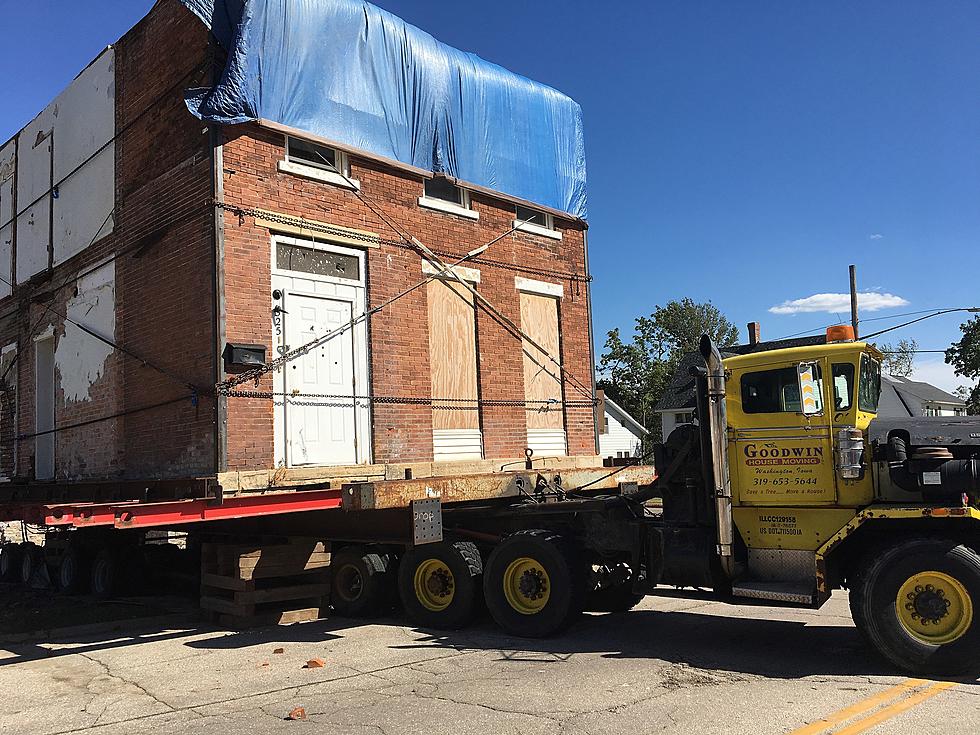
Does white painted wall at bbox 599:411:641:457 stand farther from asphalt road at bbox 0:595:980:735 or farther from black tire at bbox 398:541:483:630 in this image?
asphalt road at bbox 0:595:980:735

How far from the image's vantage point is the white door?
10.8 meters

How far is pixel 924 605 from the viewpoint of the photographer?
6840 millimetres

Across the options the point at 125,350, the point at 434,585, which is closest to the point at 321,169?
the point at 125,350

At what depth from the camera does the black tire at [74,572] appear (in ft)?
47.3

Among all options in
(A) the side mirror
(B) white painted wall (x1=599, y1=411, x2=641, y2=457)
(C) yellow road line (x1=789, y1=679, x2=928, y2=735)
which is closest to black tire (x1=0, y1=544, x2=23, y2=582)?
(A) the side mirror

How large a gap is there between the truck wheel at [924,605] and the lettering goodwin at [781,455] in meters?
1.04

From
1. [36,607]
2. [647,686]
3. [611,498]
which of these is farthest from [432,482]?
[36,607]

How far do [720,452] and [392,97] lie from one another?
287 inches

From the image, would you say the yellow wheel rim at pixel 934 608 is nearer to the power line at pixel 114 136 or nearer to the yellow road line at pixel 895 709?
the yellow road line at pixel 895 709

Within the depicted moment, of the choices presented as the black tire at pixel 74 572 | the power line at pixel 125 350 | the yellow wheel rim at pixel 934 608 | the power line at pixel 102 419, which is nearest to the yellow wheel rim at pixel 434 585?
the power line at pixel 125 350

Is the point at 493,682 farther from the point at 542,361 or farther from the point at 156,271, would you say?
the point at 542,361

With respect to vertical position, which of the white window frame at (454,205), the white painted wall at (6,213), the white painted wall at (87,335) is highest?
the white painted wall at (6,213)

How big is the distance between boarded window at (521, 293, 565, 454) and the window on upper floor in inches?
68.6

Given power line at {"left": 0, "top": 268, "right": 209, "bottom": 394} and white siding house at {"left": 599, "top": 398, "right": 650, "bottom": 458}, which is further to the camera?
white siding house at {"left": 599, "top": 398, "right": 650, "bottom": 458}
